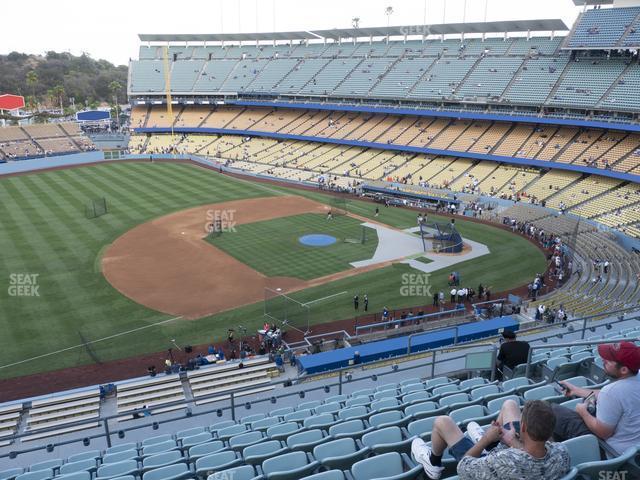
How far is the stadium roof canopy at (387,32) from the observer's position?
62.0 metres

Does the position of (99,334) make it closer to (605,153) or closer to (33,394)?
(33,394)

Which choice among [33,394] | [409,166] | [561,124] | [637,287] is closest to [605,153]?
[561,124]

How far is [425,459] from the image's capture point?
17.3 ft

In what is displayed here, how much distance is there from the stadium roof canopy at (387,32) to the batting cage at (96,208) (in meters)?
49.1

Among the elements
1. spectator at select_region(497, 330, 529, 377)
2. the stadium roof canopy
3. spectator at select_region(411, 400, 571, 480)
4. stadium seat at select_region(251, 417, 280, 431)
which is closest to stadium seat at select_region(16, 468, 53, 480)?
stadium seat at select_region(251, 417, 280, 431)

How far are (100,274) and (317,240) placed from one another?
14841 millimetres

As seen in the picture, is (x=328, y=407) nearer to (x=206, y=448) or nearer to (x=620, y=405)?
(x=206, y=448)

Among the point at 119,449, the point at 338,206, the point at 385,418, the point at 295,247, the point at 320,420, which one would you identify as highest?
the point at 385,418

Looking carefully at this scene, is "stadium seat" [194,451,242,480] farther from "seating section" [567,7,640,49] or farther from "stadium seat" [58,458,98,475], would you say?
"seating section" [567,7,640,49]

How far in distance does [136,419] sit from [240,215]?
91.5ft

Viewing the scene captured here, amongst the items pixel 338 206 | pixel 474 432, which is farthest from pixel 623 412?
pixel 338 206

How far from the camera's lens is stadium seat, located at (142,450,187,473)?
8.02 meters

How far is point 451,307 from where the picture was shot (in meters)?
27.3

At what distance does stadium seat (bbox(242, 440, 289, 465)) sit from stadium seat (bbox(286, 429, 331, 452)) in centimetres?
14
